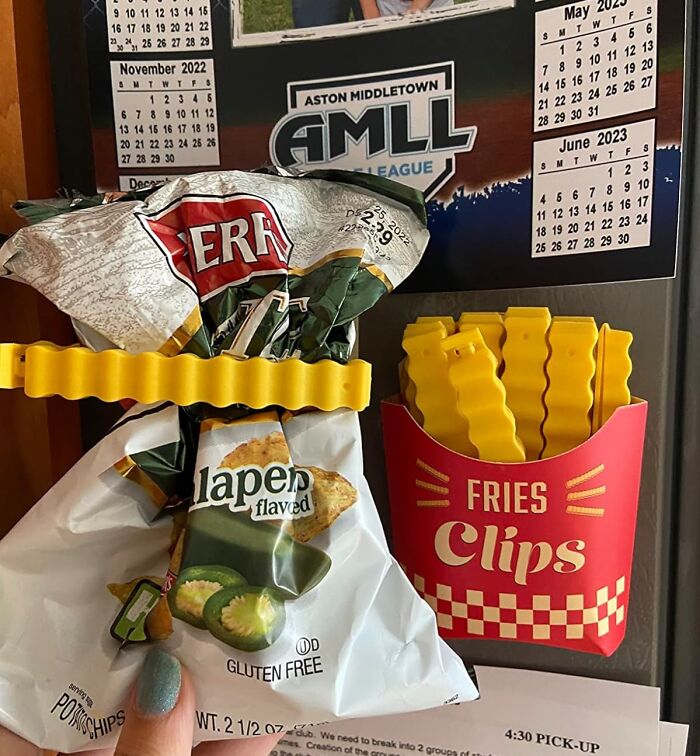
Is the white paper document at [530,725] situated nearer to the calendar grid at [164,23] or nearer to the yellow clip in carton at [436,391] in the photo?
the yellow clip in carton at [436,391]

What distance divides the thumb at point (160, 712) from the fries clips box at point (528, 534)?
0.63 ft

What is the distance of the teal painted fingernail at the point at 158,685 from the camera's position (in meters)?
0.40

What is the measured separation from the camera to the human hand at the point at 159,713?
1.31 feet

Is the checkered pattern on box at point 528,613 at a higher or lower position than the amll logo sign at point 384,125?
lower

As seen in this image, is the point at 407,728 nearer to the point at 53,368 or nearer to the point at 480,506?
the point at 480,506

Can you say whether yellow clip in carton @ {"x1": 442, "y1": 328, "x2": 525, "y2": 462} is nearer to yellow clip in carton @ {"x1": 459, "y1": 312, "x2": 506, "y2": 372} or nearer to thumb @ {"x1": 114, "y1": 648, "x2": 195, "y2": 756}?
yellow clip in carton @ {"x1": 459, "y1": 312, "x2": 506, "y2": 372}

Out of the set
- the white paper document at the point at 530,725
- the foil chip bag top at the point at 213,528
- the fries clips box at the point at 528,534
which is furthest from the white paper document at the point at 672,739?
the foil chip bag top at the point at 213,528

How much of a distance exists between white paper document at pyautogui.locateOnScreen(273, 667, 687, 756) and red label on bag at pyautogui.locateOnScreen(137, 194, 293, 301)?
387mm

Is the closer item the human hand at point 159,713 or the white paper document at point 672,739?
the human hand at point 159,713

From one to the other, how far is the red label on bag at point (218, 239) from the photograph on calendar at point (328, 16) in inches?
7.9

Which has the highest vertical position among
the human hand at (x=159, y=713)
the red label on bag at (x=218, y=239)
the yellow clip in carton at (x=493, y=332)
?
the red label on bag at (x=218, y=239)

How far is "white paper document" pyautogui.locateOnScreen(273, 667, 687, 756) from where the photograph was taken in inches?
22.3

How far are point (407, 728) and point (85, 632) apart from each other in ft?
1.02

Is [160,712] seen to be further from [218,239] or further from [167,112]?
[167,112]
